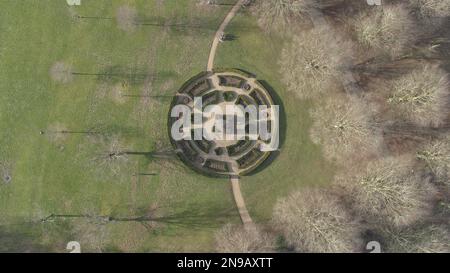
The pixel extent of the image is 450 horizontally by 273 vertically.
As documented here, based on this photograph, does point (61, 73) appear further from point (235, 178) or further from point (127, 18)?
point (235, 178)

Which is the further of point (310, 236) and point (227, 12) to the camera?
point (227, 12)

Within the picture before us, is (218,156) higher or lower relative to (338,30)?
lower

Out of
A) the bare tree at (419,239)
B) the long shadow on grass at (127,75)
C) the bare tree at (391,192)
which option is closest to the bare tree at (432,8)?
the bare tree at (391,192)

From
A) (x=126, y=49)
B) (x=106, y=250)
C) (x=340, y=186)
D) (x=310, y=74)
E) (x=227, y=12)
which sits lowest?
(x=106, y=250)

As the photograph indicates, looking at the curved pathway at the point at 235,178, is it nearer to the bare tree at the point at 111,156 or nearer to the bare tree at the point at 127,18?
the bare tree at the point at 127,18

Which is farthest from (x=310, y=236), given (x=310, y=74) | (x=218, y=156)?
(x=310, y=74)

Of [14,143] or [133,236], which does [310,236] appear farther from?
[14,143]
